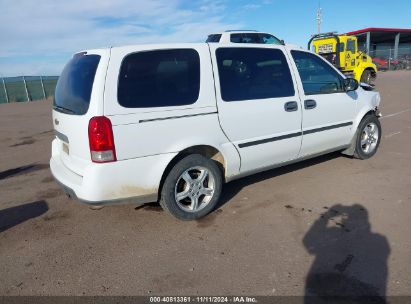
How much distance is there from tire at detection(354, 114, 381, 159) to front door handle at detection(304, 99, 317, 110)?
4.10ft

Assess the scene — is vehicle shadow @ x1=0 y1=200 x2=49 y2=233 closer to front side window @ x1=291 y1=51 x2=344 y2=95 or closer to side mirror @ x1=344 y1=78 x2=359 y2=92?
front side window @ x1=291 y1=51 x2=344 y2=95

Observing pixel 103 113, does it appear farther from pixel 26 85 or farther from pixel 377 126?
pixel 26 85

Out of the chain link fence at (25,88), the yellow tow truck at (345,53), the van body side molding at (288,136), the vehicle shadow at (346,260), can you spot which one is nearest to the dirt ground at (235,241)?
the vehicle shadow at (346,260)

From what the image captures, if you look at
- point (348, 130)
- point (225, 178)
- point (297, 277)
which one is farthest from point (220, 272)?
point (348, 130)

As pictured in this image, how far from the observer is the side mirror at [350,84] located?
510 centimetres

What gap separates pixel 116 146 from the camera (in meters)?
3.23

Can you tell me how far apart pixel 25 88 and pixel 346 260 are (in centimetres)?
2553

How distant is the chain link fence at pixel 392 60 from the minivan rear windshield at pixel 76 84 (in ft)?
121

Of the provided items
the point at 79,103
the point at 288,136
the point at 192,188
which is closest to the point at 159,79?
the point at 79,103

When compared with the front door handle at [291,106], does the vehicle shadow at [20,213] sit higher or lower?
lower

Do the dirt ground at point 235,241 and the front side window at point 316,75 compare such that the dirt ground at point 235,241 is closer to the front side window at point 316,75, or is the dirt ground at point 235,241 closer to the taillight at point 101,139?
the taillight at point 101,139

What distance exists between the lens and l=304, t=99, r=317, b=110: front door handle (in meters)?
4.55

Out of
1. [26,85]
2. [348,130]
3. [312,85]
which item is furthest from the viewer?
[26,85]

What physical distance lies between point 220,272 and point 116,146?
1.44 m
